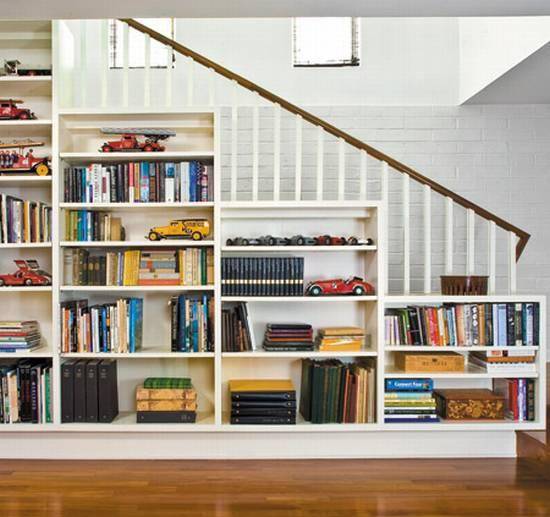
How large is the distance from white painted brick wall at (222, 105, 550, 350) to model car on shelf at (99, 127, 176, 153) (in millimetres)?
1169

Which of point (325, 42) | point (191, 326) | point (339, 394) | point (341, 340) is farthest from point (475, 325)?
point (325, 42)

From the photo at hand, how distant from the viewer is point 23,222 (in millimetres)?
3605

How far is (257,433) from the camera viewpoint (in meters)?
3.62

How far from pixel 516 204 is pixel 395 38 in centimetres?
164

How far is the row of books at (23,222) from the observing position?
3582 mm

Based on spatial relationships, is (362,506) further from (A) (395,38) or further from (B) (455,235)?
(A) (395,38)

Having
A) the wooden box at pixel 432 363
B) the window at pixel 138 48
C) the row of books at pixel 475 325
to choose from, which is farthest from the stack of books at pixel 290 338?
the window at pixel 138 48

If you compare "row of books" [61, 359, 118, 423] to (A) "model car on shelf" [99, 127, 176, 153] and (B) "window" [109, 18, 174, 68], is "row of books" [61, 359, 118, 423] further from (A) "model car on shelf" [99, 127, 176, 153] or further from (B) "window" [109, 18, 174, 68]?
(B) "window" [109, 18, 174, 68]

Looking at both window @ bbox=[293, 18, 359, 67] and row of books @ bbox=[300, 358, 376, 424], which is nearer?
row of books @ bbox=[300, 358, 376, 424]

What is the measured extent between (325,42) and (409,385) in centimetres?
286

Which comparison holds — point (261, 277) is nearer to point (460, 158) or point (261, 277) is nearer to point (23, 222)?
point (23, 222)

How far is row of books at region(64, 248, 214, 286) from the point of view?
3607 millimetres

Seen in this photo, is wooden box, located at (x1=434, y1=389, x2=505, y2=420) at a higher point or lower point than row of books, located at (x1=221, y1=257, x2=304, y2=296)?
lower

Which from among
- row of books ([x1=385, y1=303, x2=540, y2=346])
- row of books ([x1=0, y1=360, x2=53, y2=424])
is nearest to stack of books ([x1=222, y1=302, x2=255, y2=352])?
row of books ([x1=385, y1=303, x2=540, y2=346])
